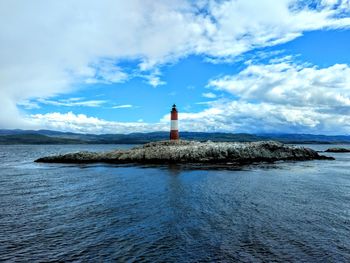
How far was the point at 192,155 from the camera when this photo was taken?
5647cm

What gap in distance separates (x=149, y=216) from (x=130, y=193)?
7654 mm

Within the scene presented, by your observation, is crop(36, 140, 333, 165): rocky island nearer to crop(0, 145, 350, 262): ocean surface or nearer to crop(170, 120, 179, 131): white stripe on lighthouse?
crop(170, 120, 179, 131): white stripe on lighthouse

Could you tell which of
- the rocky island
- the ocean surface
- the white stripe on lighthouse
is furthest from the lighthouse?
the ocean surface

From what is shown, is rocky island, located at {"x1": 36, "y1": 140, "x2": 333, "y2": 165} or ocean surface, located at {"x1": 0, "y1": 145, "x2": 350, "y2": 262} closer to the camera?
ocean surface, located at {"x1": 0, "y1": 145, "x2": 350, "y2": 262}

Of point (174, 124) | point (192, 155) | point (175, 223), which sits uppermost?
point (174, 124)

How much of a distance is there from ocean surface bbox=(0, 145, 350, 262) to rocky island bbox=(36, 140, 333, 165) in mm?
26911

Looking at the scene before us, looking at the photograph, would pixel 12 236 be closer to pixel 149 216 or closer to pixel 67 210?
pixel 67 210

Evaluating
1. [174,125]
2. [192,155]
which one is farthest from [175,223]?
[174,125]

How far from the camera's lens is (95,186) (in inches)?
1159

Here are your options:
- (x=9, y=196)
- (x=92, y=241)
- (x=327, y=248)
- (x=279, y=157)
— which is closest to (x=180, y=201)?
(x=92, y=241)

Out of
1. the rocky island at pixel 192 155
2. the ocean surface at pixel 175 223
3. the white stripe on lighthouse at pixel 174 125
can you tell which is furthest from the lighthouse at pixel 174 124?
the ocean surface at pixel 175 223

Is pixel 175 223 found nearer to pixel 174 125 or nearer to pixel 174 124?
pixel 174 124

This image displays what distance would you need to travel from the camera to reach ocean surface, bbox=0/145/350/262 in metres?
12.3

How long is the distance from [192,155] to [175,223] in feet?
131
